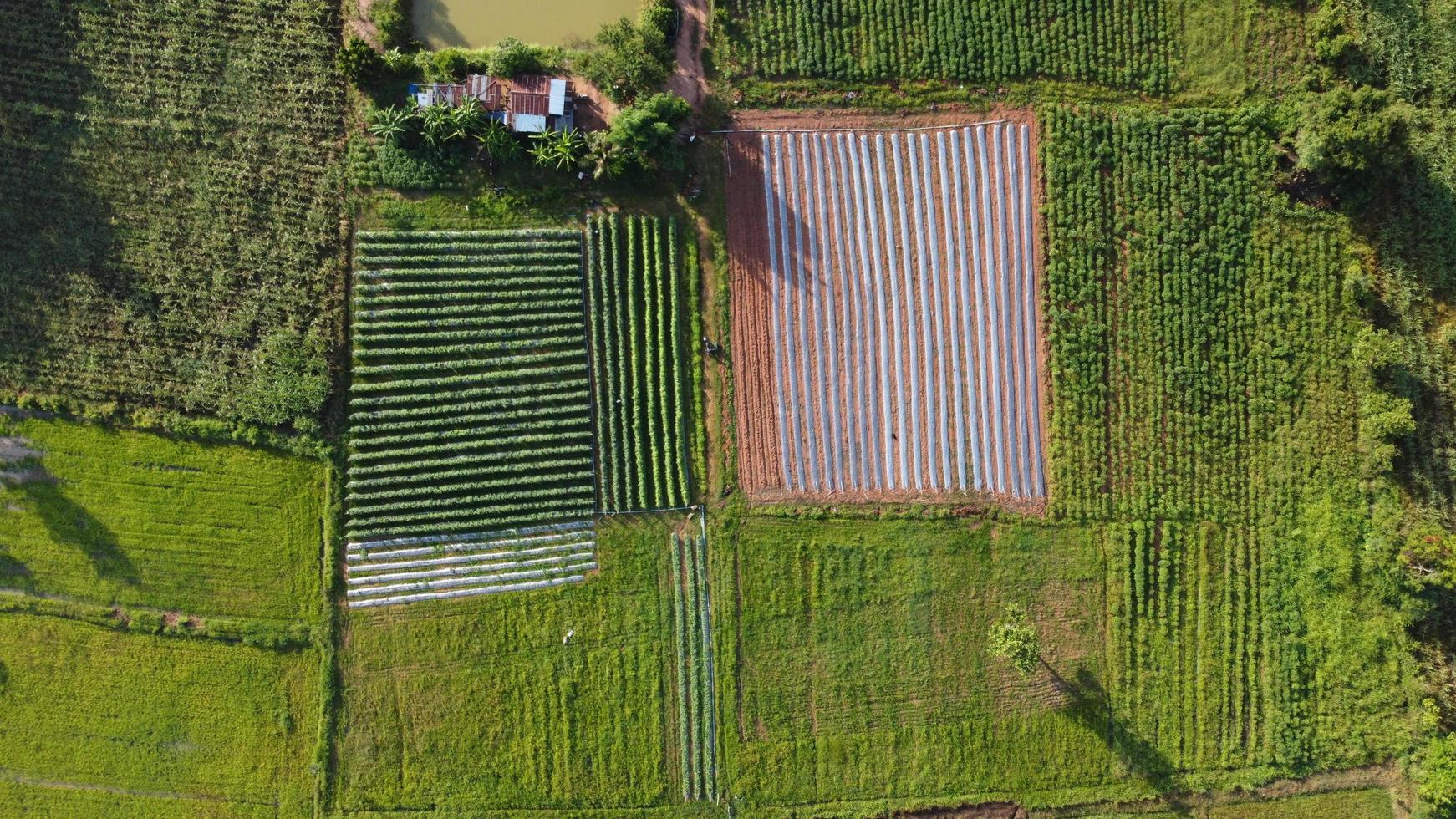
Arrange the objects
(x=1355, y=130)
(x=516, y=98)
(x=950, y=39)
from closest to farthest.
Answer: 1. (x=1355, y=130)
2. (x=516, y=98)
3. (x=950, y=39)

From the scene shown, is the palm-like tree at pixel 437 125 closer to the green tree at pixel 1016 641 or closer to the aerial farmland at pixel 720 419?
the aerial farmland at pixel 720 419

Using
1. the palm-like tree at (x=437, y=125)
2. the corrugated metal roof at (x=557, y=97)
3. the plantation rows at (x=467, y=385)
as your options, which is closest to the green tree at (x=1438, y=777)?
the plantation rows at (x=467, y=385)

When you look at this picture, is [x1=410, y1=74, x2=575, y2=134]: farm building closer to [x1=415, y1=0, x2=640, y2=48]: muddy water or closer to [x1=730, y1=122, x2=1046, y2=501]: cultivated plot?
A: [x1=415, y1=0, x2=640, y2=48]: muddy water

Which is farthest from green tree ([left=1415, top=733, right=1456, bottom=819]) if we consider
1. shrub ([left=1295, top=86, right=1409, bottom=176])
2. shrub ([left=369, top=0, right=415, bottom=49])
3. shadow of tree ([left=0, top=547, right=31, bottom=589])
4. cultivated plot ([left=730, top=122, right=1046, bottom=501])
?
shadow of tree ([left=0, top=547, right=31, bottom=589])

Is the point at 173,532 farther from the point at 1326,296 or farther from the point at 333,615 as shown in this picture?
the point at 1326,296

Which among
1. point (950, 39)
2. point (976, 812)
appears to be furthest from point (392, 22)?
point (976, 812)

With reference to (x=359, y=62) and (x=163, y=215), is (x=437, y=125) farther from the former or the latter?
(x=163, y=215)
